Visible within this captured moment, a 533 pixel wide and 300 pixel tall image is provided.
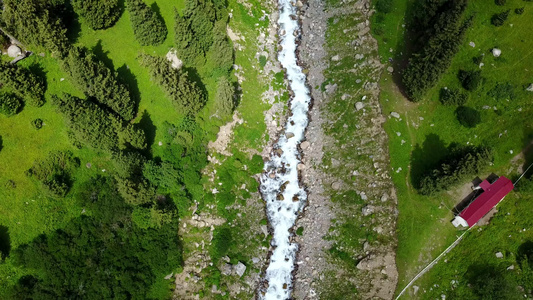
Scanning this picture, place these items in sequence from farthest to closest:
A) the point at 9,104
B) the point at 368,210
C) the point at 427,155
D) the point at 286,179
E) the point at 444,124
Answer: the point at 286,179
the point at 444,124
the point at 427,155
the point at 368,210
the point at 9,104

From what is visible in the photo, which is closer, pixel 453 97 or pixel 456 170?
pixel 456 170

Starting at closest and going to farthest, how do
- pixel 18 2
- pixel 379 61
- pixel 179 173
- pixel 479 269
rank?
pixel 479 269, pixel 18 2, pixel 179 173, pixel 379 61

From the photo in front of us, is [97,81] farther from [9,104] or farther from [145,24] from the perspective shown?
[9,104]

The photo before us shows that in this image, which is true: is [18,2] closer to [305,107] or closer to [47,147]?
[47,147]

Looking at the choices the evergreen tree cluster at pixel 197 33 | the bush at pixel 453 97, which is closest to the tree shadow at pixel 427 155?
the bush at pixel 453 97

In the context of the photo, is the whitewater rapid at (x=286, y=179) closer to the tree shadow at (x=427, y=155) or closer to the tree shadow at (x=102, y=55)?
the tree shadow at (x=427, y=155)

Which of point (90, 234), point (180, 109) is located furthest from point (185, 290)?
point (180, 109)

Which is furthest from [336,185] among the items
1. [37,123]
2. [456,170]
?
[37,123]
